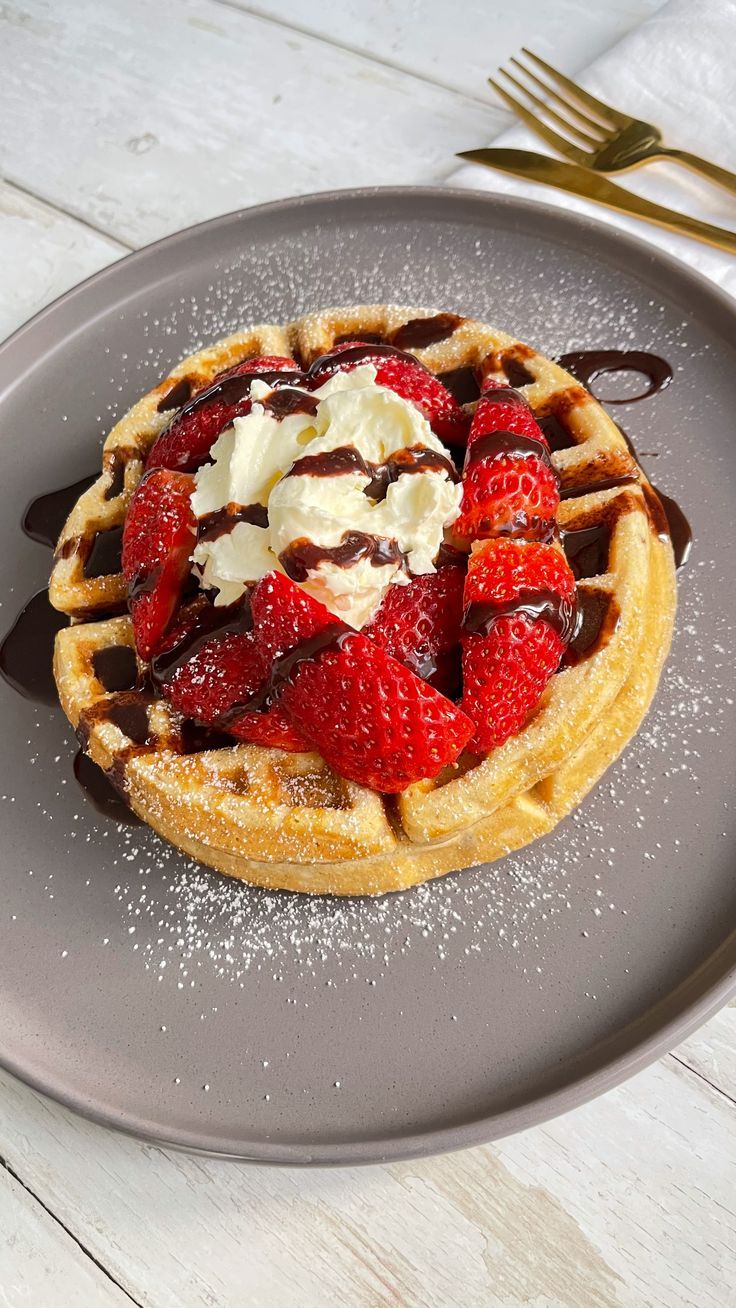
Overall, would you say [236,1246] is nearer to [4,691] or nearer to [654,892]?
[654,892]

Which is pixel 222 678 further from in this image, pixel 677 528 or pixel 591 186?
pixel 591 186

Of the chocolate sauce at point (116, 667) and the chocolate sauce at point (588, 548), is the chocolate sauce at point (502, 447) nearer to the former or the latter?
the chocolate sauce at point (588, 548)

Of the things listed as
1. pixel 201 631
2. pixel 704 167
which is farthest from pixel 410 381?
pixel 704 167

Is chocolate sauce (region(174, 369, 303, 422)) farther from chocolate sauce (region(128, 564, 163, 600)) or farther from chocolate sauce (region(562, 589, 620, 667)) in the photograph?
chocolate sauce (region(562, 589, 620, 667))

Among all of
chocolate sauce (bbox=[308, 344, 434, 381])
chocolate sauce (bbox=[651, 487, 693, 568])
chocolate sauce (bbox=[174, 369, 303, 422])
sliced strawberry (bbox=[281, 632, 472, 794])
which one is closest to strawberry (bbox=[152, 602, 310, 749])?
sliced strawberry (bbox=[281, 632, 472, 794])

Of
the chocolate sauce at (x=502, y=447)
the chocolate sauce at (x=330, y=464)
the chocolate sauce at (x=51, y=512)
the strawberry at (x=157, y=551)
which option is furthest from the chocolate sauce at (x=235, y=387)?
the chocolate sauce at (x=51, y=512)
